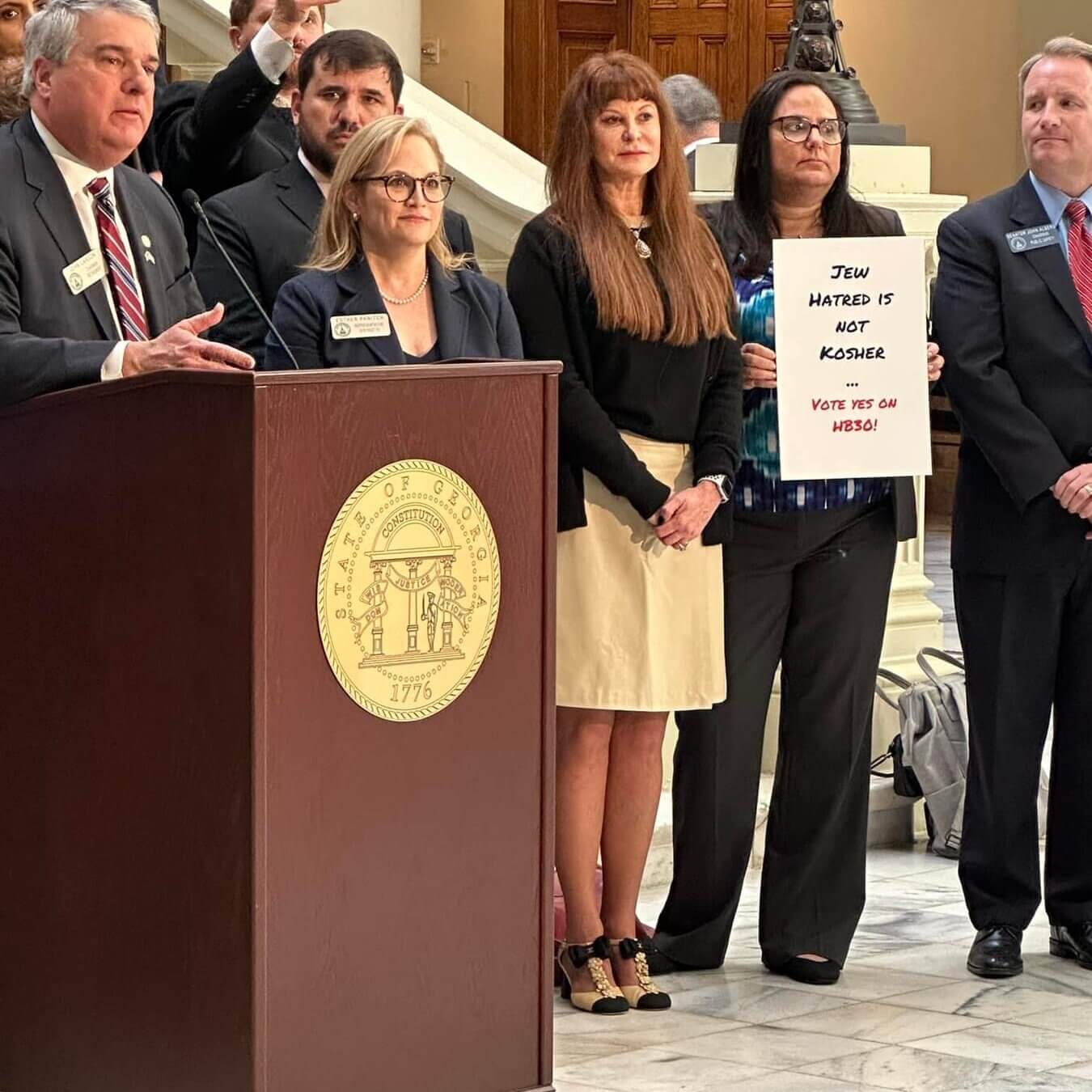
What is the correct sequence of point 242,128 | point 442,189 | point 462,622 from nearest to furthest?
point 462,622 → point 442,189 → point 242,128

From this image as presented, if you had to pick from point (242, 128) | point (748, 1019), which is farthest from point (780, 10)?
point (748, 1019)

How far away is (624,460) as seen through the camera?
381 centimetres

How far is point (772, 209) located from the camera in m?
4.09

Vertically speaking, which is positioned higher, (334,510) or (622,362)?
(622,362)

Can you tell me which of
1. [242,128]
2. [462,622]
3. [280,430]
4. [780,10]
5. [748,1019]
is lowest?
[748,1019]

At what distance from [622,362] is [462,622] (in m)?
1.21

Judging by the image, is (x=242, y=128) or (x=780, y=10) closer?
(x=242, y=128)

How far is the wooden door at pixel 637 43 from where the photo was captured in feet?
40.1

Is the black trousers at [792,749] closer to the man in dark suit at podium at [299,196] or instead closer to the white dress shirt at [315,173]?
the man in dark suit at podium at [299,196]

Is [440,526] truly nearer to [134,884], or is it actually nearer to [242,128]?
[134,884]

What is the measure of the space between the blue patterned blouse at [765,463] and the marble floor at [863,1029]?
915 millimetres

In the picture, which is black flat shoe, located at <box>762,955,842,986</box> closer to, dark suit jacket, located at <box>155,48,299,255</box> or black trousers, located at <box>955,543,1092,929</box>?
black trousers, located at <box>955,543,1092,929</box>

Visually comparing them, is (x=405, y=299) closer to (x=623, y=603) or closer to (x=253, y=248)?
(x=253, y=248)

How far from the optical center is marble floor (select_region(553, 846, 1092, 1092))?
352 centimetres
